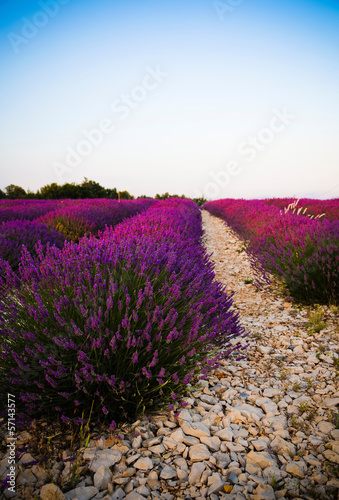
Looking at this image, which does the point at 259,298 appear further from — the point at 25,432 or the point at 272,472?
the point at 25,432

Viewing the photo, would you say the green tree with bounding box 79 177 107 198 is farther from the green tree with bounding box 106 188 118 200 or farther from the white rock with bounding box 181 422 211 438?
the white rock with bounding box 181 422 211 438

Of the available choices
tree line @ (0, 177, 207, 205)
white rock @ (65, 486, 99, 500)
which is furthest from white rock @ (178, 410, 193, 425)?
tree line @ (0, 177, 207, 205)

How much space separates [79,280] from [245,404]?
1435 mm

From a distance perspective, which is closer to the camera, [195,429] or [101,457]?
[101,457]

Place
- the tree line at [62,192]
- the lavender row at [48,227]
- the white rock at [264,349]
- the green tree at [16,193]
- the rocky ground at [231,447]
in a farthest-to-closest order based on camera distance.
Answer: the green tree at [16,193] < the tree line at [62,192] < the lavender row at [48,227] < the white rock at [264,349] < the rocky ground at [231,447]

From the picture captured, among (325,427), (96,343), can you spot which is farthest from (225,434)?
(96,343)

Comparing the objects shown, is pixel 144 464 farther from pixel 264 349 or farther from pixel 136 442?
pixel 264 349

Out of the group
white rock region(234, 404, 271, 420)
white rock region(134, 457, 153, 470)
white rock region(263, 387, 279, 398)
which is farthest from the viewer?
white rock region(263, 387, 279, 398)

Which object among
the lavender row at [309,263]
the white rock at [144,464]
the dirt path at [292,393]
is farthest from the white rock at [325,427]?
the lavender row at [309,263]

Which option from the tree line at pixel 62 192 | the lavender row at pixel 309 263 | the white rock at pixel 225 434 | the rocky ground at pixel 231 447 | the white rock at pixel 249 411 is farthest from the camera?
the tree line at pixel 62 192

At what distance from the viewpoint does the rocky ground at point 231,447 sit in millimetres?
1352

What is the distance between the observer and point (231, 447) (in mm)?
1604

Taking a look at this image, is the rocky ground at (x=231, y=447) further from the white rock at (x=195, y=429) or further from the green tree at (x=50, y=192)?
the green tree at (x=50, y=192)

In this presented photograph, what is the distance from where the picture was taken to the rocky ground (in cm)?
135
